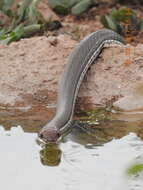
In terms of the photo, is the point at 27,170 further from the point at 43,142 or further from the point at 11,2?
the point at 11,2

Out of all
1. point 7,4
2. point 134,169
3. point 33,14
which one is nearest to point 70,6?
point 7,4

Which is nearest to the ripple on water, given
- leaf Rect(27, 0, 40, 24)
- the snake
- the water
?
the water

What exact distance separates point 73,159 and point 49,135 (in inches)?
24.6

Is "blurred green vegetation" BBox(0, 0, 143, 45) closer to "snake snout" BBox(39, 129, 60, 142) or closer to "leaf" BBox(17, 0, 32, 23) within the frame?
"leaf" BBox(17, 0, 32, 23)

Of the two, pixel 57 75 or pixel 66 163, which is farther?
pixel 57 75

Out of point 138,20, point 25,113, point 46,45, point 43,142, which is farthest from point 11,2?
point 43,142

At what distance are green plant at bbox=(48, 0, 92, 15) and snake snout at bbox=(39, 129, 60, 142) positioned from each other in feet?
16.1

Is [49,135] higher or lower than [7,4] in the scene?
lower

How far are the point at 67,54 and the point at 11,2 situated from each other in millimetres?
3496

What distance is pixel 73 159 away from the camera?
19.5ft

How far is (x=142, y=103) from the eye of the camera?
23.7 feet

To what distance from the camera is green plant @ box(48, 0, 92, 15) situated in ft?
36.7

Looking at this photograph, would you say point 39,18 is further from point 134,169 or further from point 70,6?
point 134,169

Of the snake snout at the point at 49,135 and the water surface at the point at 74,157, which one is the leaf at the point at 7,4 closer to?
the water surface at the point at 74,157
